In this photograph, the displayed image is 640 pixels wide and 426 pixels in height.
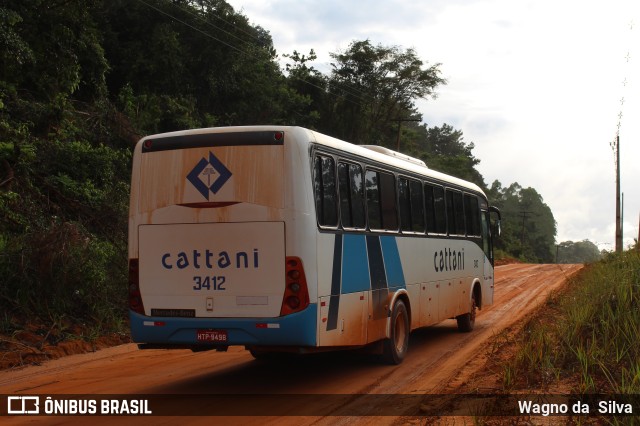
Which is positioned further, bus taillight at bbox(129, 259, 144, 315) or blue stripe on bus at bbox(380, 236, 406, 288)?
blue stripe on bus at bbox(380, 236, 406, 288)

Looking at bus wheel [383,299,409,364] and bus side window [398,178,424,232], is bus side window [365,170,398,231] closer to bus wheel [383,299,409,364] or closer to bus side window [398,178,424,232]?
bus side window [398,178,424,232]

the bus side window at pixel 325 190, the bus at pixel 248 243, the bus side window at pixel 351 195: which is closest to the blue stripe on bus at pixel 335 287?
the bus at pixel 248 243

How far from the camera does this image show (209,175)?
9.42 metres

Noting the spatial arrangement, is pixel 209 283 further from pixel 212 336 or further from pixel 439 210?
pixel 439 210

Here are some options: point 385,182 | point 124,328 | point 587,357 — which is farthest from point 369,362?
point 124,328

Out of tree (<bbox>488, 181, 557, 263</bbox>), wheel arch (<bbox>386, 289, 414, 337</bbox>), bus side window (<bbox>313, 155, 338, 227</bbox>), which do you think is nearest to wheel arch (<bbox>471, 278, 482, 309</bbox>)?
wheel arch (<bbox>386, 289, 414, 337</bbox>)

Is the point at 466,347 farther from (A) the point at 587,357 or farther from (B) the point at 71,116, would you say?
(B) the point at 71,116

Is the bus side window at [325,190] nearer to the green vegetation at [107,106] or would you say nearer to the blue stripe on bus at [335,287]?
the blue stripe on bus at [335,287]

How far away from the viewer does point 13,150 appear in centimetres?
1869

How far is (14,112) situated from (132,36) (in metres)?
16.0

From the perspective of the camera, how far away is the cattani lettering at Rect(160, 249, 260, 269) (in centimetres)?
915

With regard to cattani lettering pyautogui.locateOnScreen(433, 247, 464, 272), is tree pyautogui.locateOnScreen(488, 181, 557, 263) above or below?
above

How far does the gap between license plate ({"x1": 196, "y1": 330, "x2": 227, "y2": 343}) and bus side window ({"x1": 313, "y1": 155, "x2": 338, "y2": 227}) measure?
1793 millimetres

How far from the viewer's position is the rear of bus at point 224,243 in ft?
29.7
